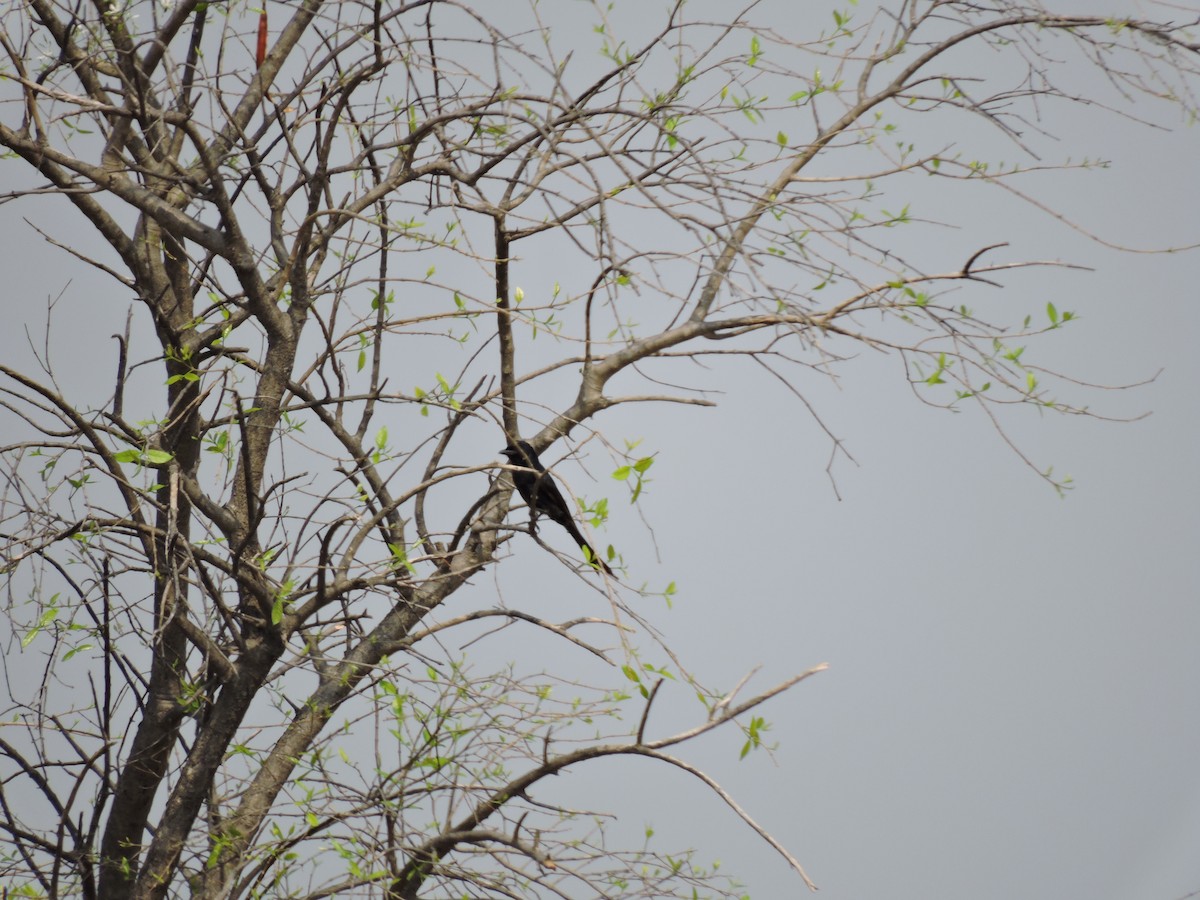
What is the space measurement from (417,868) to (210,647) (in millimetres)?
542

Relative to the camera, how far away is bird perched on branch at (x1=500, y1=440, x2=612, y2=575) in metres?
2.18

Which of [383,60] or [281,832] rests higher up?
[383,60]

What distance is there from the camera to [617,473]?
1773 millimetres

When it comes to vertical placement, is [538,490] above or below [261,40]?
below

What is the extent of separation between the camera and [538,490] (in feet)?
7.30

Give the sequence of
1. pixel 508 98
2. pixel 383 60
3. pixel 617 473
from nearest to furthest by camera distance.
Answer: pixel 617 473, pixel 508 98, pixel 383 60

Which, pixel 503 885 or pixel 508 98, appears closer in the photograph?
pixel 508 98

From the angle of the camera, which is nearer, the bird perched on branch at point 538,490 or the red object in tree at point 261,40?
the bird perched on branch at point 538,490

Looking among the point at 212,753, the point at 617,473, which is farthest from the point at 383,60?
the point at 212,753

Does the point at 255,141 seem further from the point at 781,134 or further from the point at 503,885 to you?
the point at 503,885

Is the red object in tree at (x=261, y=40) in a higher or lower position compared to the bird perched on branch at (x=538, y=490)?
higher

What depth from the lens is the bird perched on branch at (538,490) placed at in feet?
7.14

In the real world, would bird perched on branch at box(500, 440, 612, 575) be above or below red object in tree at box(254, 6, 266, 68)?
below

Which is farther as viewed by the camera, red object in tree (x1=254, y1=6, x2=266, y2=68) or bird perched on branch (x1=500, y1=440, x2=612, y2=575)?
red object in tree (x1=254, y1=6, x2=266, y2=68)
